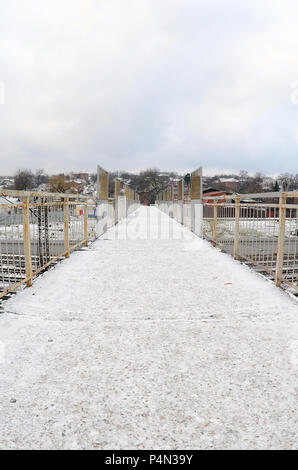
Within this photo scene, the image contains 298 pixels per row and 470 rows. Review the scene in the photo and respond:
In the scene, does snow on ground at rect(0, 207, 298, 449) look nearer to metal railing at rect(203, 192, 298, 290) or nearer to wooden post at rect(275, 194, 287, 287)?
wooden post at rect(275, 194, 287, 287)

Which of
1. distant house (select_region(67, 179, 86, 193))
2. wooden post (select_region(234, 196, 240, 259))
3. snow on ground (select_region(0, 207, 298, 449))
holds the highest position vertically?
distant house (select_region(67, 179, 86, 193))

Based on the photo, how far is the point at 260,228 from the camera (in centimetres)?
546

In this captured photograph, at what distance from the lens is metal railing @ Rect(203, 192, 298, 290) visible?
13.9 feet

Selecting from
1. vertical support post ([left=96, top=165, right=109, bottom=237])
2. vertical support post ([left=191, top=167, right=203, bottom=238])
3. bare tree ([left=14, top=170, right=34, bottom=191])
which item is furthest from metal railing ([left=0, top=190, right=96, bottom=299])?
bare tree ([left=14, top=170, right=34, bottom=191])

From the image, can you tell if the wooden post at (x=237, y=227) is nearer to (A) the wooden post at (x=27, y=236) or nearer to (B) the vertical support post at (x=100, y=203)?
(A) the wooden post at (x=27, y=236)

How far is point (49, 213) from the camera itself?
18.6 ft

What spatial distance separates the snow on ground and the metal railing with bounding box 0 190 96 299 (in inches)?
20.1

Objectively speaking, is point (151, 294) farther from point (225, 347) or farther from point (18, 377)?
point (18, 377)

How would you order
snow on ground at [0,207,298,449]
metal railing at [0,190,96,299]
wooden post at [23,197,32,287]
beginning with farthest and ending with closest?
wooden post at [23,197,32,287], metal railing at [0,190,96,299], snow on ground at [0,207,298,449]

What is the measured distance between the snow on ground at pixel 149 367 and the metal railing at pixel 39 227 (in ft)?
1.67

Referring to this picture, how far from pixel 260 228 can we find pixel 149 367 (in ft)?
12.7

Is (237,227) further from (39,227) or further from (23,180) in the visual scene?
(23,180)
